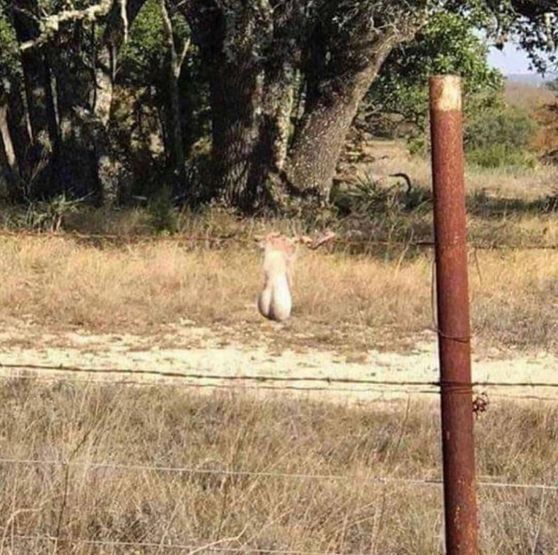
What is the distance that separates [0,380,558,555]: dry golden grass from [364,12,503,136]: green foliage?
10506 mm

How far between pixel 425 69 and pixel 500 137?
19.1 metres

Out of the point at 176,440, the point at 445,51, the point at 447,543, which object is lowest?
the point at 176,440

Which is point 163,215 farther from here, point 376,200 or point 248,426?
point 248,426

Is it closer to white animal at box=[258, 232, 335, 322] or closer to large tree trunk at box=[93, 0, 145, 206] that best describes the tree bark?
large tree trunk at box=[93, 0, 145, 206]

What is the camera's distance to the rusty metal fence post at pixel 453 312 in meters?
3.14

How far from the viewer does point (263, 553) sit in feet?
13.0

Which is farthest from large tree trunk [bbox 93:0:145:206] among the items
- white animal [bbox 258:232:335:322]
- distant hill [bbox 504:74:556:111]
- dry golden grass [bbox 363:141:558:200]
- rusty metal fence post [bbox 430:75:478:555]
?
rusty metal fence post [bbox 430:75:478:555]

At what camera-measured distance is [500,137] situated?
38.6m

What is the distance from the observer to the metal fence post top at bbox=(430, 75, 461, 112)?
3115 mm

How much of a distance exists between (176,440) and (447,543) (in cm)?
273

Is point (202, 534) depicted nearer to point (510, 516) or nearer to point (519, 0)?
point (510, 516)

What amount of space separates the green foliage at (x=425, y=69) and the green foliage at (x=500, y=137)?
4087 mm

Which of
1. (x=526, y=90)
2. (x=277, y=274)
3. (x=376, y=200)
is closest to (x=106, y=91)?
(x=376, y=200)

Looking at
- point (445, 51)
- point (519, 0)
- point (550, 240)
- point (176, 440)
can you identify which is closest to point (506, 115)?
point (445, 51)
